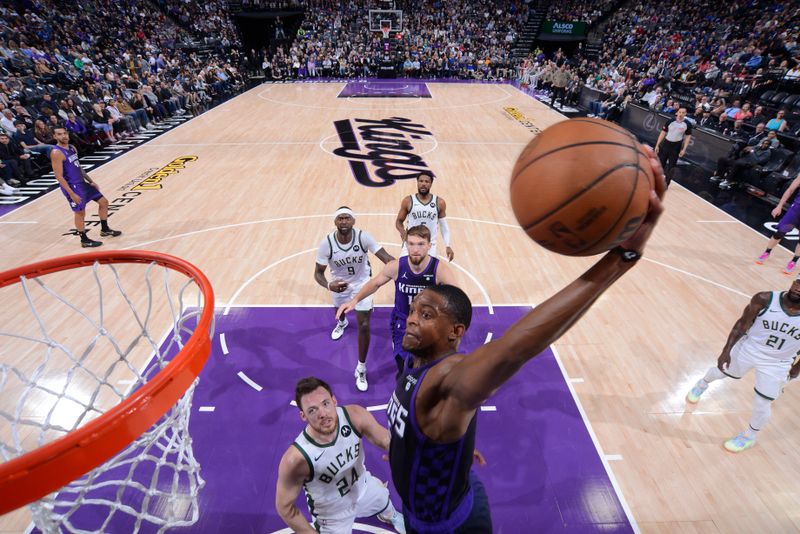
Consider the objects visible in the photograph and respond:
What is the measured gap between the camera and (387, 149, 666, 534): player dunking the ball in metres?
1.27

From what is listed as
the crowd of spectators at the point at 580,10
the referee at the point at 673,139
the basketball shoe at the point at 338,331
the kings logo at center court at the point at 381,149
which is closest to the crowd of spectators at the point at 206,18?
the kings logo at center court at the point at 381,149

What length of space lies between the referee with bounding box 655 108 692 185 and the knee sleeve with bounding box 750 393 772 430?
6588mm

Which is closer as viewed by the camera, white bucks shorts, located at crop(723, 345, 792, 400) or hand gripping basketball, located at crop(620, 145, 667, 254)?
hand gripping basketball, located at crop(620, 145, 667, 254)

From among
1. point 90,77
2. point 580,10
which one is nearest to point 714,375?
point 90,77

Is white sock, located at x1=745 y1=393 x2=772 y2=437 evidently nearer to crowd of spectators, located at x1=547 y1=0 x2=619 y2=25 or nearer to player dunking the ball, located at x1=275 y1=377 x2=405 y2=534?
player dunking the ball, located at x1=275 y1=377 x2=405 y2=534

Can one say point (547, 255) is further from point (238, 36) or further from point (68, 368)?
point (238, 36)

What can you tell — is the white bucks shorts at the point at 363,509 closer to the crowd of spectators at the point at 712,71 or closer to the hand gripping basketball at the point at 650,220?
the hand gripping basketball at the point at 650,220

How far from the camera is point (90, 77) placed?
15.6 meters

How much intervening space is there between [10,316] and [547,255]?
736 cm

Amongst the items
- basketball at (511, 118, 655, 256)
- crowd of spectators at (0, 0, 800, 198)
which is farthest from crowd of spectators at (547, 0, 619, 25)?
basketball at (511, 118, 655, 256)

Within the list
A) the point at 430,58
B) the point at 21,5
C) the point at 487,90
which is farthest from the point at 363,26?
the point at 21,5

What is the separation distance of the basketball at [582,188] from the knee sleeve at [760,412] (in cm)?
342

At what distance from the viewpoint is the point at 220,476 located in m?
3.60

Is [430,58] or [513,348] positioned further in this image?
[430,58]
